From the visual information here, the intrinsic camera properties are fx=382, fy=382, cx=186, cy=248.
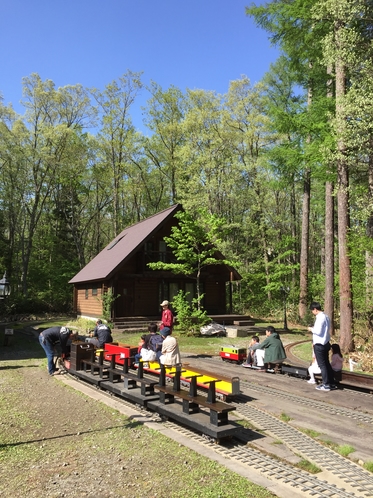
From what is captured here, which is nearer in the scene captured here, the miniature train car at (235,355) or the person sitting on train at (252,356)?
the person sitting on train at (252,356)

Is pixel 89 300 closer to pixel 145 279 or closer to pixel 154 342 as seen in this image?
pixel 145 279

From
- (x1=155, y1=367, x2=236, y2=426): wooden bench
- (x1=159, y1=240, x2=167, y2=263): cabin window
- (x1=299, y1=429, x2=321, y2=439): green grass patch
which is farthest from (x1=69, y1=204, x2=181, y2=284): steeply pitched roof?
(x1=299, y1=429, x2=321, y2=439): green grass patch

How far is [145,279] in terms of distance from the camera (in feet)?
80.8

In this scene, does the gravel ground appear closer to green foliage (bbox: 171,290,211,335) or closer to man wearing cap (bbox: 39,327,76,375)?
man wearing cap (bbox: 39,327,76,375)

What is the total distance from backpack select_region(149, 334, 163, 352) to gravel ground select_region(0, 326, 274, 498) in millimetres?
2506

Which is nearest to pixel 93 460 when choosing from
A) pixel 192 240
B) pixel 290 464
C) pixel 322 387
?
pixel 290 464

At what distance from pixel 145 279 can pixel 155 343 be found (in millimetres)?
14732

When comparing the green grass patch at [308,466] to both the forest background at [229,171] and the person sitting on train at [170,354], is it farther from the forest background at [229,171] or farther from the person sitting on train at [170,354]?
the forest background at [229,171]

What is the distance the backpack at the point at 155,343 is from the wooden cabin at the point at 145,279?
12.5 meters

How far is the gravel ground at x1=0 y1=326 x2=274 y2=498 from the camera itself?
4.15 meters

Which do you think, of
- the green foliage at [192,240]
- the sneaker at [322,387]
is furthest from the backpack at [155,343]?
the green foliage at [192,240]

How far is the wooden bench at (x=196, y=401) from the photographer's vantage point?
5.69 meters

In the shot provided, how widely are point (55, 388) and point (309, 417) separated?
5.84 metres

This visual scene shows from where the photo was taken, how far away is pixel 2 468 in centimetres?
475
